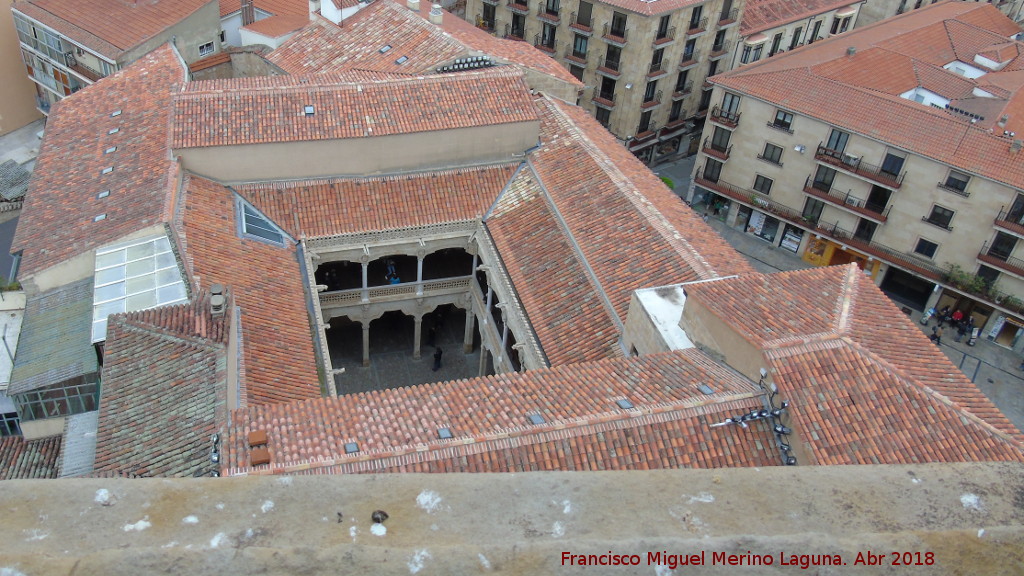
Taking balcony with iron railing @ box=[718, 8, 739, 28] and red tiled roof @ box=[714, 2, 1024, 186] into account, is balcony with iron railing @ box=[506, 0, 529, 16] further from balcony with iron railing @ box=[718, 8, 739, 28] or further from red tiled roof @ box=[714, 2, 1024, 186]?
red tiled roof @ box=[714, 2, 1024, 186]

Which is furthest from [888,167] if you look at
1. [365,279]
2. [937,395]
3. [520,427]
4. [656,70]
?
[520,427]

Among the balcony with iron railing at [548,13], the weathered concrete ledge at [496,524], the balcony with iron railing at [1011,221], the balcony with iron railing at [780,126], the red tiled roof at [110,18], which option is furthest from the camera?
the balcony with iron railing at [548,13]

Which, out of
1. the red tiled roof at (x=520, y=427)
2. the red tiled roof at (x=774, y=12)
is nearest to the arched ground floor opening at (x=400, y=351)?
the red tiled roof at (x=520, y=427)

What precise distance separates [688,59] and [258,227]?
35.9 meters

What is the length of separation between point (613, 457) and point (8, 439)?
63.3 feet

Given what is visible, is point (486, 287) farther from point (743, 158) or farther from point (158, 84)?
point (743, 158)

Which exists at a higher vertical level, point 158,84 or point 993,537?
point 993,537

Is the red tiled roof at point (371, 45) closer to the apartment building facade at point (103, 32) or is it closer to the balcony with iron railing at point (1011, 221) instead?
the apartment building facade at point (103, 32)

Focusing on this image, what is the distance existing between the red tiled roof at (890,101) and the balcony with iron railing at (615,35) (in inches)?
287

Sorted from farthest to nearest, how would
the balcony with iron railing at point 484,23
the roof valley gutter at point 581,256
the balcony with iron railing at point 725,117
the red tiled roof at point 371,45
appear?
the balcony with iron railing at point 484,23, the balcony with iron railing at point 725,117, the red tiled roof at point 371,45, the roof valley gutter at point 581,256

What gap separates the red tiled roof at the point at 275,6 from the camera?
158 feet

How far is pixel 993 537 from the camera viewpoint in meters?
5.45

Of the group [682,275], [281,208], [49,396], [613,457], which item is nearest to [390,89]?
[281,208]

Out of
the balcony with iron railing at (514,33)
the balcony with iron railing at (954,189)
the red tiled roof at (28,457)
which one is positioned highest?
the balcony with iron railing at (514,33)
